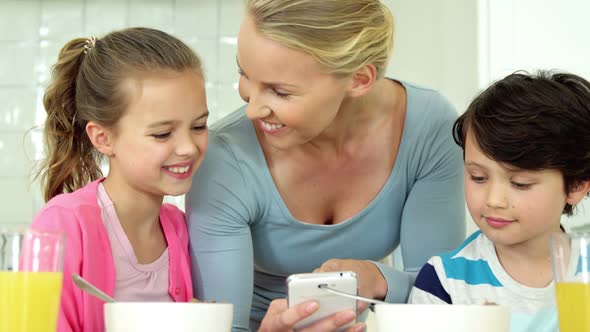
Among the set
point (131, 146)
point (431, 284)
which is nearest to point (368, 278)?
point (431, 284)

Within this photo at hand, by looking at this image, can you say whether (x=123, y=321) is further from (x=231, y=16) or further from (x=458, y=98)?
(x=231, y=16)

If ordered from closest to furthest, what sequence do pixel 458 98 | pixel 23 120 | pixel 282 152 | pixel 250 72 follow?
pixel 250 72, pixel 282 152, pixel 458 98, pixel 23 120

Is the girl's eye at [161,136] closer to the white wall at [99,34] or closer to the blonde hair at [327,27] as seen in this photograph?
the blonde hair at [327,27]

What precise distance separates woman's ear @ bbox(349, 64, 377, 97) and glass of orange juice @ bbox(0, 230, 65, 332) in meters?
0.81

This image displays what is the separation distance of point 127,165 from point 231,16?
167cm

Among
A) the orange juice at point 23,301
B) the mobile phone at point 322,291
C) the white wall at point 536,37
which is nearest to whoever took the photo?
the orange juice at point 23,301

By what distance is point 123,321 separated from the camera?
0.79 metres

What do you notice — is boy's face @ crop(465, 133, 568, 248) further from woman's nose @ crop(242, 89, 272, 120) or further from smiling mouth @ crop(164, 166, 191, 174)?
smiling mouth @ crop(164, 166, 191, 174)

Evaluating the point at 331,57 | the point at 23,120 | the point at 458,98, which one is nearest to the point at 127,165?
the point at 331,57

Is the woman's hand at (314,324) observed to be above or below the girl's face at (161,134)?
below

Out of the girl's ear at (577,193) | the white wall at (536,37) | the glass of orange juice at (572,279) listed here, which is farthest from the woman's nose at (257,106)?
the white wall at (536,37)

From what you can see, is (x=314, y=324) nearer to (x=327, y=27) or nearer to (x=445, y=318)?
(x=445, y=318)

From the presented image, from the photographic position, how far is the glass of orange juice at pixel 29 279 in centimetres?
76

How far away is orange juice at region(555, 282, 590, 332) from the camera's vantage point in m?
0.77
